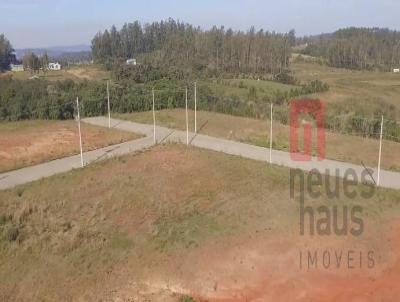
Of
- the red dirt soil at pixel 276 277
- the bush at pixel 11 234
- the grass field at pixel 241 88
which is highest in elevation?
the grass field at pixel 241 88

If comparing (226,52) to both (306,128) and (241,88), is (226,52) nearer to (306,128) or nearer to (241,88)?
(241,88)

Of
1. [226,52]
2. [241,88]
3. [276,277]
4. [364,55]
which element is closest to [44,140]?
[276,277]

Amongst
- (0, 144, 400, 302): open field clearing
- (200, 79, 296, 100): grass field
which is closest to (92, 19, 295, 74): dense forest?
(200, 79, 296, 100): grass field

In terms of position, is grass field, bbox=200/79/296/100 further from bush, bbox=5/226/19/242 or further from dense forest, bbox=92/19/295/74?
bush, bbox=5/226/19/242

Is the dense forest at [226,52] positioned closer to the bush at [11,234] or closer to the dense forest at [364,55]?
the dense forest at [364,55]

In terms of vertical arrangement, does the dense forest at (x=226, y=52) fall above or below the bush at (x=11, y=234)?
above

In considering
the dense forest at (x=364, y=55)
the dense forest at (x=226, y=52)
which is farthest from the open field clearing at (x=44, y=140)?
the dense forest at (x=364, y=55)
